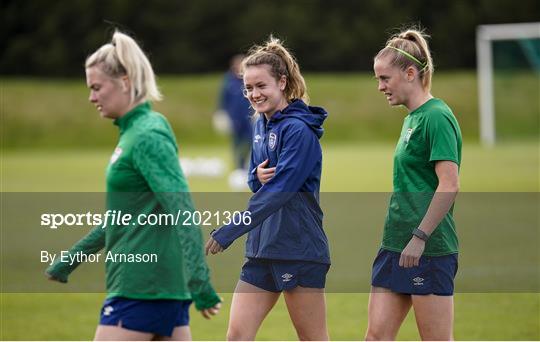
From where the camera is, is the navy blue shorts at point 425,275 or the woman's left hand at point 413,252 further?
the navy blue shorts at point 425,275

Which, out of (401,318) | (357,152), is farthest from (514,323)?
(357,152)

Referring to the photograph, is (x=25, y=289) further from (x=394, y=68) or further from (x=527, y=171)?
(x=527, y=171)

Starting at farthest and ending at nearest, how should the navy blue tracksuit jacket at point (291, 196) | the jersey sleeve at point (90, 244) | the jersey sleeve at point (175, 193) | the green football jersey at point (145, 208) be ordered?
the navy blue tracksuit jacket at point (291, 196) < the jersey sleeve at point (90, 244) < the green football jersey at point (145, 208) < the jersey sleeve at point (175, 193)

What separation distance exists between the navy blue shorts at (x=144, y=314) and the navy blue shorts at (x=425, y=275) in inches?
54.2

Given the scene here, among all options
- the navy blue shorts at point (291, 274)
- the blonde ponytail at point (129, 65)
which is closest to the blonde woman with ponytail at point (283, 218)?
the navy blue shorts at point (291, 274)

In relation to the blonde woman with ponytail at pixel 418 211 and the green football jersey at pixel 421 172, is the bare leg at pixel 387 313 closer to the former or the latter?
the blonde woman with ponytail at pixel 418 211

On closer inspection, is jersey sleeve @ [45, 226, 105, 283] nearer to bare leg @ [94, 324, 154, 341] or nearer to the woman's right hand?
bare leg @ [94, 324, 154, 341]

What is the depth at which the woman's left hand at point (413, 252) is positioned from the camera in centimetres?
527

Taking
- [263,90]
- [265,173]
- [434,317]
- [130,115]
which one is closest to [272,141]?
[265,173]

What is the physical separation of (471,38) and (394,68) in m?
45.3

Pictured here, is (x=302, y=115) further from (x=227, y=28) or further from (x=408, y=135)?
(x=227, y=28)

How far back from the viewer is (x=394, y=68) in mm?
5531

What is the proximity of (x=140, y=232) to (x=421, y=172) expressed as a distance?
5.27 feet

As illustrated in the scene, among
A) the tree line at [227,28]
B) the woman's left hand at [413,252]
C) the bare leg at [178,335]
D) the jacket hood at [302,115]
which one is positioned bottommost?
the bare leg at [178,335]
